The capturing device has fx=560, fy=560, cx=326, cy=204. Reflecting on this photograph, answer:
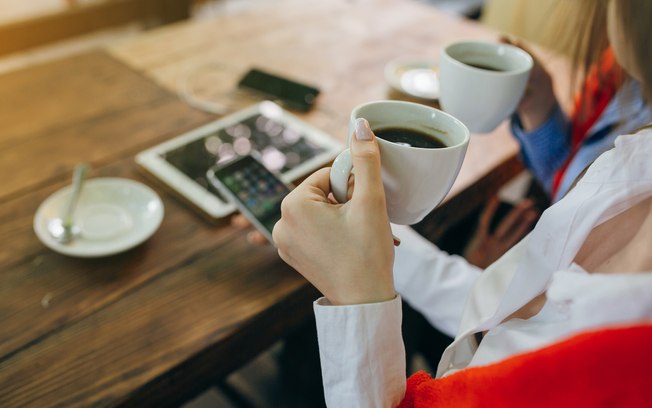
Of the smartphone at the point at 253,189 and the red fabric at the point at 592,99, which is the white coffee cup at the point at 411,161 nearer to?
the smartphone at the point at 253,189

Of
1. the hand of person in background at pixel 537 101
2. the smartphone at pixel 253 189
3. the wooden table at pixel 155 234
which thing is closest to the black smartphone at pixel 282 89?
the wooden table at pixel 155 234

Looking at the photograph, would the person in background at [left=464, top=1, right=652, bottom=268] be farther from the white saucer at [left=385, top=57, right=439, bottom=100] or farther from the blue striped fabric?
the white saucer at [left=385, top=57, right=439, bottom=100]

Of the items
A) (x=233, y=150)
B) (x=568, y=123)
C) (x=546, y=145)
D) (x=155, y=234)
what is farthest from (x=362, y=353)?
(x=568, y=123)

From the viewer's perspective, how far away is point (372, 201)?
47cm

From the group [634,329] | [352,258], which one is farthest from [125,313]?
[634,329]

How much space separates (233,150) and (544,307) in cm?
54

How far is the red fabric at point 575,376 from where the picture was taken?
1.30ft

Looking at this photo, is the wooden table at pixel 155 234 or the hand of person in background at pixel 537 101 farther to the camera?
the hand of person in background at pixel 537 101

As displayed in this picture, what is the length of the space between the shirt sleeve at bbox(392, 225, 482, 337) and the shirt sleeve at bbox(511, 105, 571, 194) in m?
0.31

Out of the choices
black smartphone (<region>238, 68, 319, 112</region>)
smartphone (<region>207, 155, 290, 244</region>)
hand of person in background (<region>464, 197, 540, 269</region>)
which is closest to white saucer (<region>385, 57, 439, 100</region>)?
black smartphone (<region>238, 68, 319, 112</region>)

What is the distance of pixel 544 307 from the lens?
1.70 feet

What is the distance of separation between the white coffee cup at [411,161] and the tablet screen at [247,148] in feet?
1.04

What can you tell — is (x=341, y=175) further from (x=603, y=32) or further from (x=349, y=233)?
(x=603, y=32)

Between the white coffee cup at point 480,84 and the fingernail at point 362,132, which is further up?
the fingernail at point 362,132
